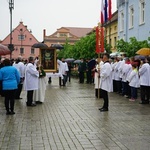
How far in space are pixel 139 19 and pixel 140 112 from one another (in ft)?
72.3

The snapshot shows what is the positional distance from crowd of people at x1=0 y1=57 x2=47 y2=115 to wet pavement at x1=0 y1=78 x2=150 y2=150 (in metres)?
0.44

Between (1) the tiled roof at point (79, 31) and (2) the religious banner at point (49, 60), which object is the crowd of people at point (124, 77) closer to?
(2) the religious banner at point (49, 60)

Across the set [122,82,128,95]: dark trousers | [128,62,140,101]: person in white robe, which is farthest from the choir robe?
[122,82,128,95]: dark trousers

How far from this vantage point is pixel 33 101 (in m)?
13.9

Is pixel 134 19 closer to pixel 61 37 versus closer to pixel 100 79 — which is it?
pixel 100 79

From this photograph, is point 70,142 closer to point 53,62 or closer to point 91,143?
point 91,143

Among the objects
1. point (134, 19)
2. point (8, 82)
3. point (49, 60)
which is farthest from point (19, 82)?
point (134, 19)

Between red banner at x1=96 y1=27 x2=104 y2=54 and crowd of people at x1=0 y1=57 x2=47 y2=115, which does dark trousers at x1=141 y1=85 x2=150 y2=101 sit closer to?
red banner at x1=96 y1=27 x2=104 y2=54

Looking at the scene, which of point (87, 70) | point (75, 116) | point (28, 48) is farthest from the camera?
point (28, 48)

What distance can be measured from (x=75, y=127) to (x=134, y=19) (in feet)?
Answer: 87.4

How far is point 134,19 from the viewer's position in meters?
34.2

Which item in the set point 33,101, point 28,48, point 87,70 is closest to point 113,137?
point 33,101

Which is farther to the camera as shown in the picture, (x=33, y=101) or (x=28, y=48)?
(x=28, y=48)

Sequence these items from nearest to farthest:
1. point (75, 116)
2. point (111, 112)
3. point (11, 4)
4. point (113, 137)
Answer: point (113, 137)
point (75, 116)
point (111, 112)
point (11, 4)
